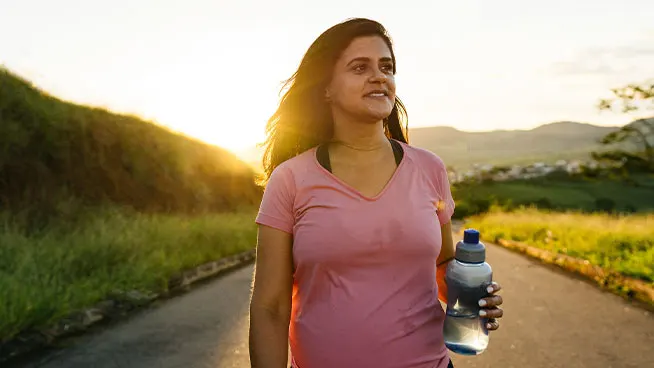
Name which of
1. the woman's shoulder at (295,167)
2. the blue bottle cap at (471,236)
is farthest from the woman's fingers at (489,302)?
the woman's shoulder at (295,167)

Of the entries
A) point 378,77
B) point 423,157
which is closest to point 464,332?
point 423,157

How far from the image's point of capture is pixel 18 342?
21.1ft

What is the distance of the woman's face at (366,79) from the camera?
7.70 feet

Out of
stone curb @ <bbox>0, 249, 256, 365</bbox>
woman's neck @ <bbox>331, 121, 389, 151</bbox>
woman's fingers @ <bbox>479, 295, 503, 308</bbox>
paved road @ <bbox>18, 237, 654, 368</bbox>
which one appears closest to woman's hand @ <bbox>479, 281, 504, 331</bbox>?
woman's fingers @ <bbox>479, 295, 503, 308</bbox>

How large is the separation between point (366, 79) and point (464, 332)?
104 centimetres

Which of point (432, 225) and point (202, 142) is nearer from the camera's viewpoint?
point (432, 225)

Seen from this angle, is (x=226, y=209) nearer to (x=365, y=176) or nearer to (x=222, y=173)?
(x=222, y=173)

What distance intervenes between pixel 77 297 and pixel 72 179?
30.0ft

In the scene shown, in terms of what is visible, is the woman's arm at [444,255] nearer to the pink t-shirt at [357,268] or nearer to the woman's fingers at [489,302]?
the woman's fingers at [489,302]

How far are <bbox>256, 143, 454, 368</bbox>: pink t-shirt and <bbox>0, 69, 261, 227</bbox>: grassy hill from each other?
12350 millimetres

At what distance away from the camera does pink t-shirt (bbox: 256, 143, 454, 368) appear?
2.10m

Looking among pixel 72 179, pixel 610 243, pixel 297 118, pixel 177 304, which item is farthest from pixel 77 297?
pixel 610 243

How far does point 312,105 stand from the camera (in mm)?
2586

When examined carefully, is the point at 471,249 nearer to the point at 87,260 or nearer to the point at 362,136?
the point at 362,136
